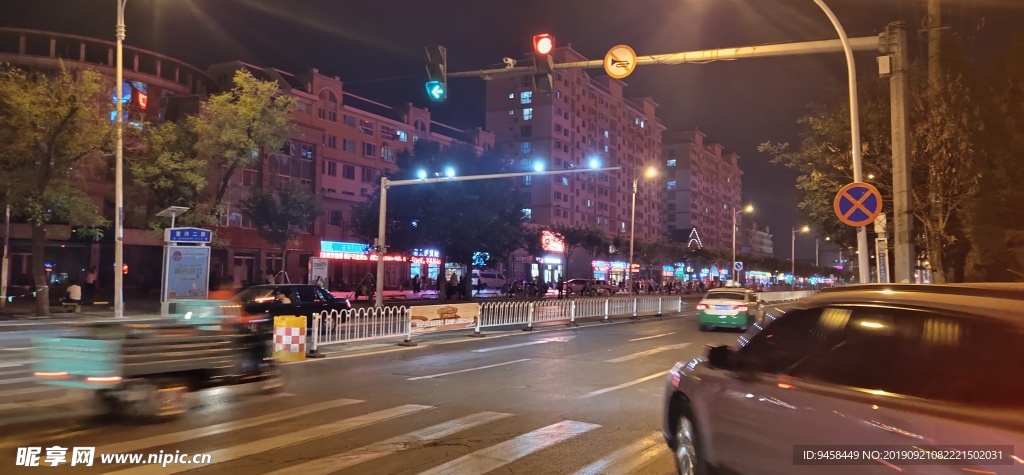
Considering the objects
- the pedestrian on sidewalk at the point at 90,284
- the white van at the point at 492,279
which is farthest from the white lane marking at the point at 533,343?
the white van at the point at 492,279

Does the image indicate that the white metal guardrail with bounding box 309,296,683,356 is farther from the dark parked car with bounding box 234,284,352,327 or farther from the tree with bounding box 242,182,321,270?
the tree with bounding box 242,182,321,270

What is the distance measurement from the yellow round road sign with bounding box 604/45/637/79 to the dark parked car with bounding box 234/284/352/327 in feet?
34.2

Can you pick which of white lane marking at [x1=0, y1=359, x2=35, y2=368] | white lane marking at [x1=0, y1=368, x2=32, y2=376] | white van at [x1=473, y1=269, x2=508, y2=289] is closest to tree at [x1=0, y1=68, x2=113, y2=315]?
white lane marking at [x1=0, y1=359, x2=35, y2=368]

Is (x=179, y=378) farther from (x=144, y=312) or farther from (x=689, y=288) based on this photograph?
(x=689, y=288)

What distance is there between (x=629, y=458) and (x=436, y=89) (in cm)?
786

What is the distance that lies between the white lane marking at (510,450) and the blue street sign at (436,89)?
670 cm

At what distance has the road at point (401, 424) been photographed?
19.8 feet

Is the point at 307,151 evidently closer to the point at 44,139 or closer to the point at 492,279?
the point at 492,279

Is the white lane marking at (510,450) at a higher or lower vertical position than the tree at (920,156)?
lower

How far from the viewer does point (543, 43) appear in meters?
10.9

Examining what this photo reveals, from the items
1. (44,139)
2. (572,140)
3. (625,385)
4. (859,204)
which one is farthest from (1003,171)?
(572,140)

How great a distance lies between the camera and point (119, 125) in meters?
23.2

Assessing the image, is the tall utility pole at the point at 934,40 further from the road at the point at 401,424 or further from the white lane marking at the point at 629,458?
the white lane marking at the point at 629,458

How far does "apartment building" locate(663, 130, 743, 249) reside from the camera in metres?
133
